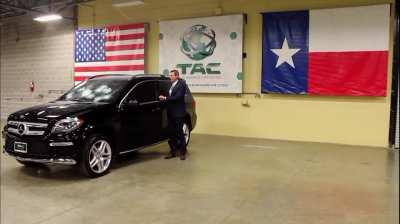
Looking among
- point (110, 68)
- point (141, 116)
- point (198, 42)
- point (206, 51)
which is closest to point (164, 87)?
point (141, 116)

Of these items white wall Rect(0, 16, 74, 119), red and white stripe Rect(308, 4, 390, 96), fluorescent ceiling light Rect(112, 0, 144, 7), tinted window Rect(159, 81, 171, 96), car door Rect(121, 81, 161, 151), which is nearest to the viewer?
car door Rect(121, 81, 161, 151)

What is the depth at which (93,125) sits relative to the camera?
5320 mm

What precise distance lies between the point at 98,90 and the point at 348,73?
16.8 ft

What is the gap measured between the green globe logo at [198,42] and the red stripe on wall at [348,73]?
2.48 metres

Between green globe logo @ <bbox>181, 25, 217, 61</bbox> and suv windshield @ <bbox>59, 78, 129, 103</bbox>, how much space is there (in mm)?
3709

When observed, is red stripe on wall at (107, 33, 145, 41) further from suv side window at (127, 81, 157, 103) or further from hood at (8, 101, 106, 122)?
hood at (8, 101, 106, 122)

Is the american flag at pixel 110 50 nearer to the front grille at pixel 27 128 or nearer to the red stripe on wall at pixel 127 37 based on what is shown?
the red stripe on wall at pixel 127 37

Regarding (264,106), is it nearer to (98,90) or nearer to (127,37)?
(98,90)

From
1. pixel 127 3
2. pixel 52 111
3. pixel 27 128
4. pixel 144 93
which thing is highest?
pixel 127 3

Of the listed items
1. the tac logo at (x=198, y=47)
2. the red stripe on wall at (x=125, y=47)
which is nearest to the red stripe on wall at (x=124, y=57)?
the red stripe on wall at (x=125, y=47)

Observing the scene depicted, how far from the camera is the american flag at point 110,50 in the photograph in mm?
10750

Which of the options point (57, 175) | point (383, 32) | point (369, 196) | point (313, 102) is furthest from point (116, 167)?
point (383, 32)

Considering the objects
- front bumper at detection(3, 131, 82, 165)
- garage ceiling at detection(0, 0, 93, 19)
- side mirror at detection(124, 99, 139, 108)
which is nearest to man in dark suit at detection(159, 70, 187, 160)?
side mirror at detection(124, 99, 139, 108)

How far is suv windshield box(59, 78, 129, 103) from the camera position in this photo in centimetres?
598
